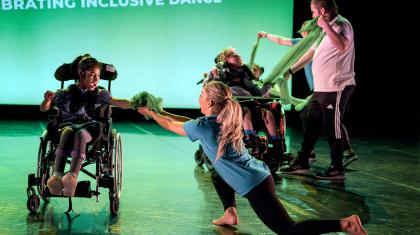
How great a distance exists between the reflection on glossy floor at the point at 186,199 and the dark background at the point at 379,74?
10.7 ft

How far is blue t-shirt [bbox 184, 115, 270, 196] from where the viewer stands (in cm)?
323

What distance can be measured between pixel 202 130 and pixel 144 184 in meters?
2.03

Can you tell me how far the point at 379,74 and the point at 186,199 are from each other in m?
6.91

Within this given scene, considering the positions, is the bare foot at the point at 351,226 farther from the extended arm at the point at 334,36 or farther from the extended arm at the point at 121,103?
the extended arm at the point at 334,36

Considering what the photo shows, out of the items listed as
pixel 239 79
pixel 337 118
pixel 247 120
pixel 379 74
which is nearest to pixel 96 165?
pixel 247 120

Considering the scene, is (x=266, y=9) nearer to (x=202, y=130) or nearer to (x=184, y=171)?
(x=184, y=171)

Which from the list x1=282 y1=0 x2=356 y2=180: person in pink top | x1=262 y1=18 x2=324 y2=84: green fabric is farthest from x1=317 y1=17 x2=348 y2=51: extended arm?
x1=262 y1=18 x2=324 y2=84: green fabric

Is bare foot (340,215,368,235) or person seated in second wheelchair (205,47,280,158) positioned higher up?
person seated in second wheelchair (205,47,280,158)

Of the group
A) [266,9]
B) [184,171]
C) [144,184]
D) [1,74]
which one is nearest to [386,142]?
[266,9]

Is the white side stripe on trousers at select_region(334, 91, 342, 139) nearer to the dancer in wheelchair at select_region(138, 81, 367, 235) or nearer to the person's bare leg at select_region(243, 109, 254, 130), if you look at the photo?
the person's bare leg at select_region(243, 109, 254, 130)

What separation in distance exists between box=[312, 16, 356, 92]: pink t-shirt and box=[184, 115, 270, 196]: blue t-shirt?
90.8 inches

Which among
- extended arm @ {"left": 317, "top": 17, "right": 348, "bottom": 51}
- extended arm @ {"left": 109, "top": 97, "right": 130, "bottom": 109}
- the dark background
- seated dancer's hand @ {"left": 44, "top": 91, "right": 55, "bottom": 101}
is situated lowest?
the dark background

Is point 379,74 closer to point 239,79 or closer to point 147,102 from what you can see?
point 239,79

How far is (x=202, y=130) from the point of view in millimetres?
3285
